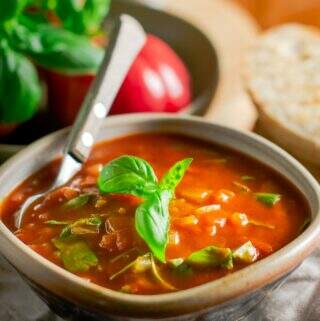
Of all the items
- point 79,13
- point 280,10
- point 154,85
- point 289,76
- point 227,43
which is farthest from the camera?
point 280,10

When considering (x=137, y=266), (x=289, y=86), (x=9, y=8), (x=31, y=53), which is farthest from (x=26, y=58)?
(x=137, y=266)

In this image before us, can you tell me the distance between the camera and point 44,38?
1.85m

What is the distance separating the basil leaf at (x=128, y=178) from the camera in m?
1.33

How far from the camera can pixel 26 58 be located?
1.86 meters

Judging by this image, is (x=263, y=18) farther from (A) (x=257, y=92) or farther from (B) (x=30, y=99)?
(B) (x=30, y=99)

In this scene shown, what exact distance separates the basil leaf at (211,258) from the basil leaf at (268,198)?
0.20 metres

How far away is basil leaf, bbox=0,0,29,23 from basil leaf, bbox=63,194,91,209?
1.93 ft

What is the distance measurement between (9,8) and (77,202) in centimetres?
61

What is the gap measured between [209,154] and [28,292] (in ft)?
1.49

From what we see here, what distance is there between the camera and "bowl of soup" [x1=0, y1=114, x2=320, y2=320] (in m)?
1.18

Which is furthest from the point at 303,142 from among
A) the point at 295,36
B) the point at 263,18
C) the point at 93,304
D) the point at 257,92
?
the point at 263,18

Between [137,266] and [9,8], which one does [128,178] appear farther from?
[9,8]

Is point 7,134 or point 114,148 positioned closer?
point 114,148

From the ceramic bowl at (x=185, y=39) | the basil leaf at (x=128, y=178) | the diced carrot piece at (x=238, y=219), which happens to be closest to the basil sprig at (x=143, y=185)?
the basil leaf at (x=128, y=178)
